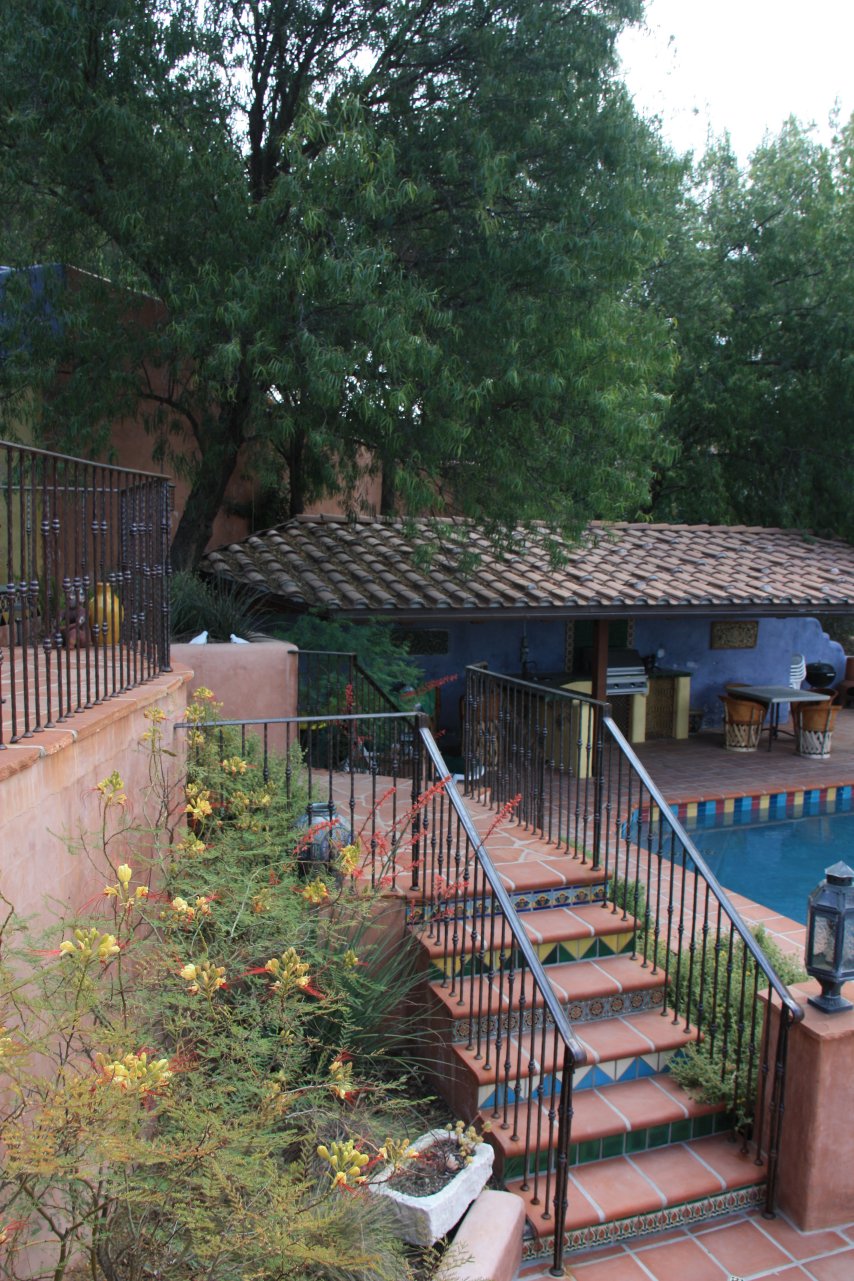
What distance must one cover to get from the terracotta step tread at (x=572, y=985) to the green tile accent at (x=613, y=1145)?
0.71m

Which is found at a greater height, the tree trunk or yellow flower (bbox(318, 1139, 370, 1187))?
the tree trunk

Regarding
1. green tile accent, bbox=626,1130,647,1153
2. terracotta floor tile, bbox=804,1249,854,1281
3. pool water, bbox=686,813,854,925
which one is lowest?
pool water, bbox=686,813,854,925

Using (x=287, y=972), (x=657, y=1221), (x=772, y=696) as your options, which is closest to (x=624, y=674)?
(x=772, y=696)

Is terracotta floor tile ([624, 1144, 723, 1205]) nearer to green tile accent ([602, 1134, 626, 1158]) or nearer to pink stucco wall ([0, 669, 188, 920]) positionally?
green tile accent ([602, 1134, 626, 1158])

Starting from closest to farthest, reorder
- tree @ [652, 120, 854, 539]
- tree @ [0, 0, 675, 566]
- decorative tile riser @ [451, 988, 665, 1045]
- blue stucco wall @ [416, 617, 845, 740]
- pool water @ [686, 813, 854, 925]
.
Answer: decorative tile riser @ [451, 988, 665, 1045]
tree @ [0, 0, 675, 566]
pool water @ [686, 813, 854, 925]
blue stucco wall @ [416, 617, 845, 740]
tree @ [652, 120, 854, 539]

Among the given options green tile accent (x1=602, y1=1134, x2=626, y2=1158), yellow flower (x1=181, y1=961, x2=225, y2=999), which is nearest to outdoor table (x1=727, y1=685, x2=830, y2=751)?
green tile accent (x1=602, y1=1134, x2=626, y2=1158)

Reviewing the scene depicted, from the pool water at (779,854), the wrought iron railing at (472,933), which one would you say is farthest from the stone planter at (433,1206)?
the pool water at (779,854)

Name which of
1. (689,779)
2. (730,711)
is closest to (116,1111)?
(689,779)

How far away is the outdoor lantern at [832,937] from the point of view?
4.20 metres

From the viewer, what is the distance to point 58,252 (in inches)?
351

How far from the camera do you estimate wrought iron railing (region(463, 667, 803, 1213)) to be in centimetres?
447

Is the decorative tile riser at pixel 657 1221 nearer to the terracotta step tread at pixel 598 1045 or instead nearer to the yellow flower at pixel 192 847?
the terracotta step tread at pixel 598 1045

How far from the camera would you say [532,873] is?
5.80 m

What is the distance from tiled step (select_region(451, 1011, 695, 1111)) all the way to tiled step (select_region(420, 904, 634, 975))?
0.43m
